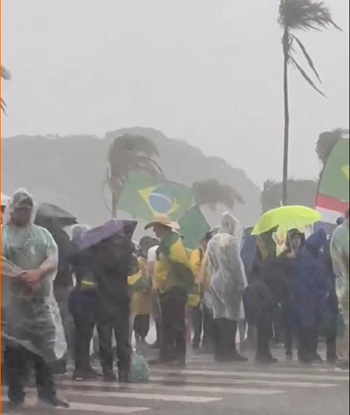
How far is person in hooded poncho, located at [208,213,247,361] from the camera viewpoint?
7.88ft

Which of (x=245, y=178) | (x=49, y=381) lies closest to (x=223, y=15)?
(x=245, y=178)

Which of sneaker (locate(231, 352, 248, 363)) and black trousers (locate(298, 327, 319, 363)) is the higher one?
black trousers (locate(298, 327, 319, 363))

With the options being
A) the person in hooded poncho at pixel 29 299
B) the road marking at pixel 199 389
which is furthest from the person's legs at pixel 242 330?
the person in hooded poncho at pixel 29 299

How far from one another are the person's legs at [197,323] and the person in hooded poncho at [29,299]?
0.33 meters

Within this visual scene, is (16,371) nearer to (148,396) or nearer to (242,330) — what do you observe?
(148,396)

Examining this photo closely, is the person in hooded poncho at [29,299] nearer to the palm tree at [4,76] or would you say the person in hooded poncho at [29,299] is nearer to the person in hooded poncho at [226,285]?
the palm tree at [4,76]

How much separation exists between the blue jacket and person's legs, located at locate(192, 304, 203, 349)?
0.23 meters

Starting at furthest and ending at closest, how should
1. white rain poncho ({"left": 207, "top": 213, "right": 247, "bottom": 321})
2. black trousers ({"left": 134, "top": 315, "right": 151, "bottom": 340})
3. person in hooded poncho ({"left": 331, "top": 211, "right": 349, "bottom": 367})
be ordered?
black trousers ({"left": 134, "top": 315, "right": 151, "bottom": 340})
white rain poncho ({"left": 207, "top": 213, "right": 247, "bottom": 321})
person in hooded poncho ({"left": 331, "top": 211, "right": 349, "bottom": 367})

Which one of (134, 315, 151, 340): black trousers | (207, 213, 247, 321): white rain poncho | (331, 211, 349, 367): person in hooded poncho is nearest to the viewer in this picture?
(331, 211, 349, 367): person in hooded poncho

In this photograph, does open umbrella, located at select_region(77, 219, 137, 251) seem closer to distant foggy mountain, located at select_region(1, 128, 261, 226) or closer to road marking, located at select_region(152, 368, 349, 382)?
distant foggy mountain, located at select_region(1, 128, 261, 226)

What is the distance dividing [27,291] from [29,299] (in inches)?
0.8

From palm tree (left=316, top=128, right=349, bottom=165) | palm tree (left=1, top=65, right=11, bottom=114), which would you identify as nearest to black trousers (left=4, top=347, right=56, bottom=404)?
palm tree (left=1, top=65, right=11, bottom=114)

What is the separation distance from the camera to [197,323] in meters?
2.45

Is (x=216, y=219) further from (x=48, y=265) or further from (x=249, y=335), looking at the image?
(x=48, y=265)
